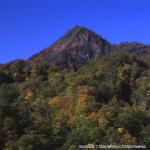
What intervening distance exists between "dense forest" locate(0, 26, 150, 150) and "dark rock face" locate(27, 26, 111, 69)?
52.2ft

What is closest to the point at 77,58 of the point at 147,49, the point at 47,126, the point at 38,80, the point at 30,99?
the point at 147,49

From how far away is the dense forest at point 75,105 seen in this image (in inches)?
2618

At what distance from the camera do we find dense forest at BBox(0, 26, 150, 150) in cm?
6650

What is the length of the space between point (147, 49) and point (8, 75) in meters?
46.9

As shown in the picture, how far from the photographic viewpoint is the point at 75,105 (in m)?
83.4

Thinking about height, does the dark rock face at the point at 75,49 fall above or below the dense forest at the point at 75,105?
above

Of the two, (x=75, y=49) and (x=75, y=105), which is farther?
(x=75, y=49)

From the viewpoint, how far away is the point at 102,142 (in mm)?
65000

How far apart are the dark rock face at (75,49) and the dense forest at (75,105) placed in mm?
15912

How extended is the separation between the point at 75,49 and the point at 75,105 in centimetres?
5467

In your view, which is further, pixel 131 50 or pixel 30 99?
pixel 131 50

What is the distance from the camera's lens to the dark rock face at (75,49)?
12975 centimetres

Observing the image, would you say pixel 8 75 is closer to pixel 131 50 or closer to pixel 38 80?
pixel 38 80

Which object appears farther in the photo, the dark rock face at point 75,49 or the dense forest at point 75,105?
the dark rock face at point 75,49
